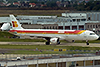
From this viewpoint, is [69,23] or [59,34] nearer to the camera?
[59,34]

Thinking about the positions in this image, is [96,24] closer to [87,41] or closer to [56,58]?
[87,41]

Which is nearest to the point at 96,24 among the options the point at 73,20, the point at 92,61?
the point at 73,20

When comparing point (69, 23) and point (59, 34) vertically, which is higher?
point (59, 34)

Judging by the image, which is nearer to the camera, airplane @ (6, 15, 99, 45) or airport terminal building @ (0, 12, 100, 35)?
airplane @ (6, 15, 99, 45)

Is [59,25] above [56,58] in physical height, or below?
below

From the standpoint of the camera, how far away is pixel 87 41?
273ft

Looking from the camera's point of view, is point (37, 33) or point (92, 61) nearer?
point (92, 61)

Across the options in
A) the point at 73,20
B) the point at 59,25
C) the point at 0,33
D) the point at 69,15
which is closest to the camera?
the point at 0,33

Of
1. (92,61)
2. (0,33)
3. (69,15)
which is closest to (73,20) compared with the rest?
(69,15)

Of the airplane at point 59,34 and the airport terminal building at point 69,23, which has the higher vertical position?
the airplane at point 59,34

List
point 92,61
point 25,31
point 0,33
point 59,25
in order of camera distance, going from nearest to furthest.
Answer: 1. point 92,61
2. point 25,31
3. point 0,33
4. point 59,25

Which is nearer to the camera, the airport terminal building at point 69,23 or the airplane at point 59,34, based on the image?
the airplane at point 59,34

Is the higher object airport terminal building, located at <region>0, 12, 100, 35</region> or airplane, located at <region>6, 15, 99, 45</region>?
airplane, located at <region>6, 15, 99, 45</region>

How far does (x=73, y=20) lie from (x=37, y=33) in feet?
135
